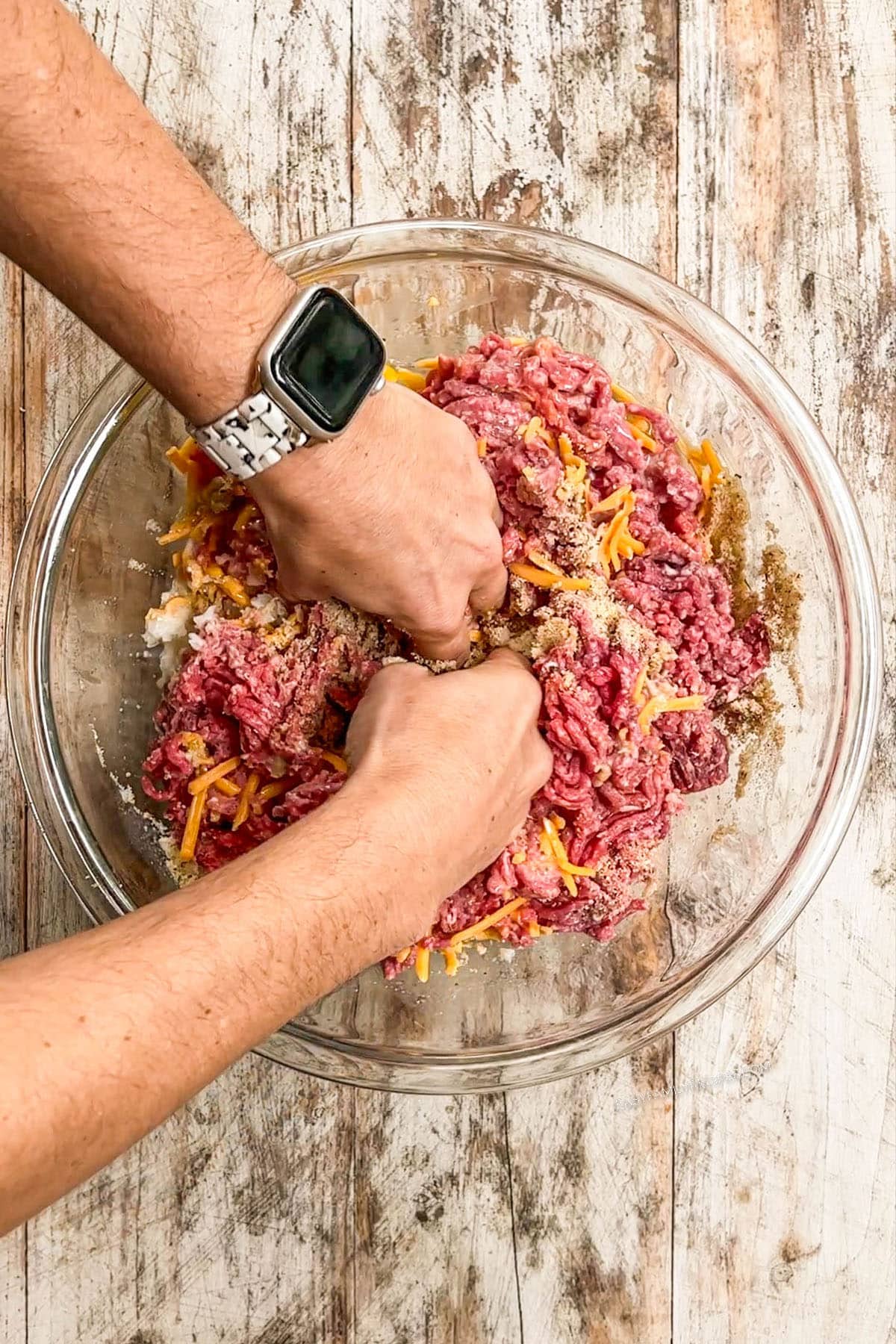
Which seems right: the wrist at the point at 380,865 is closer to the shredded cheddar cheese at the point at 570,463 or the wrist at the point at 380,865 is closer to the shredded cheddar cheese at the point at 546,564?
the shredded cheddar cheese at the point at 546,564

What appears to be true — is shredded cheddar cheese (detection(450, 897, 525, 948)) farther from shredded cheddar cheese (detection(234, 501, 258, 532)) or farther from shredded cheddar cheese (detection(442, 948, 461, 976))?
shredded cheddar cheese (detection(234, 501, 258, 532))

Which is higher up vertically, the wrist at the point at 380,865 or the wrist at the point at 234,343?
the wrist at the point at 234,343

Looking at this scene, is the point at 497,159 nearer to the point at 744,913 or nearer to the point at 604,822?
the point at 604,822

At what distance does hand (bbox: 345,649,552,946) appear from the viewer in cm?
124

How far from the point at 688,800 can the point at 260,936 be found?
2.71ft

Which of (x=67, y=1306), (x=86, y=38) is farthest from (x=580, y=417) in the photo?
(x=67, y=1306)

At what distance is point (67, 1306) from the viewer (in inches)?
72.5

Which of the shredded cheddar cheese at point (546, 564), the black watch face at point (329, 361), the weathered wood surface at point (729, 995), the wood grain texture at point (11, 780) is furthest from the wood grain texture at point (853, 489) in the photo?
the wood grain texture at point (11, 780)

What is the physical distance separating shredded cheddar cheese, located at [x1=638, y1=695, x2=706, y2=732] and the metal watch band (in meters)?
0.57

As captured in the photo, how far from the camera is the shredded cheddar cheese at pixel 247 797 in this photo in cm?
153

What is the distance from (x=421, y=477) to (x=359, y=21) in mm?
982

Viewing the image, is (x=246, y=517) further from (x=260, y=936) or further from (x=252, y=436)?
(x=260, y=936)

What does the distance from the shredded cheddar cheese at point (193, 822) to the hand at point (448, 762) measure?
0.28 meters

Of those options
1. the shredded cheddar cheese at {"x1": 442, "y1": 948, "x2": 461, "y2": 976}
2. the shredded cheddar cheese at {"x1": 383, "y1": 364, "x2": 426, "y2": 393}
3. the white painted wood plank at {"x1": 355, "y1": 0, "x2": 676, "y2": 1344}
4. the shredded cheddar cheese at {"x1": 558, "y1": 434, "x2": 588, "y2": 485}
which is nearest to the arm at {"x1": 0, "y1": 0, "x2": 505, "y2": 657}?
the shredded cheddar cheese at {"x1": 558, "y1": 434, "x2": 588, "y2": 485}
